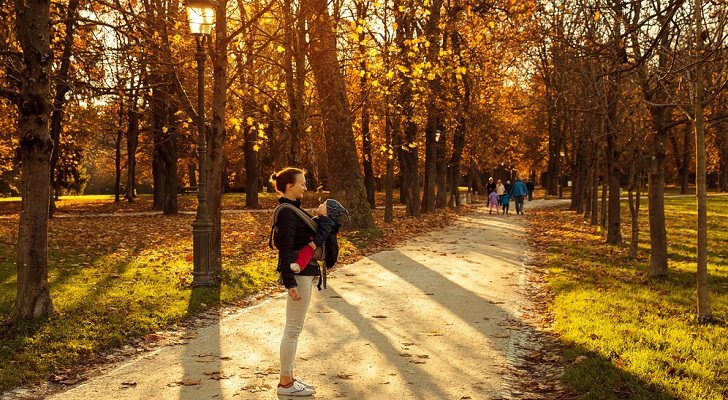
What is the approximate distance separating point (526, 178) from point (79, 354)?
67.0 metres

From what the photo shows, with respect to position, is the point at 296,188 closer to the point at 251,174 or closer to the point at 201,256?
the point at 201,256

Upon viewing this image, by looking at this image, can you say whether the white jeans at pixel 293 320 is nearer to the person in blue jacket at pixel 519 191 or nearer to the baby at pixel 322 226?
the baby at pixel 322 226

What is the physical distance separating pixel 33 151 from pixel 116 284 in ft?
11.6

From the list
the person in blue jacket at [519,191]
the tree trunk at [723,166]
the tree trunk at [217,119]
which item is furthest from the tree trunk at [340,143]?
the tree trunk at [723,166]

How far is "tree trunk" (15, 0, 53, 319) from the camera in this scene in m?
7.30

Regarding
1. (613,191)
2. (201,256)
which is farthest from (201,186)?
(613,191)

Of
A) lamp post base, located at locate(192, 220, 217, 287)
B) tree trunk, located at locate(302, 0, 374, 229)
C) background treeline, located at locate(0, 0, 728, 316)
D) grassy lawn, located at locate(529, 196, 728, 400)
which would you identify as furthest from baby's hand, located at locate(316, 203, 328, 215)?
tree trunk, located at locate(302, 0, 374, 229)

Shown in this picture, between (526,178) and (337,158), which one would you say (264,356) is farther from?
(526,178)

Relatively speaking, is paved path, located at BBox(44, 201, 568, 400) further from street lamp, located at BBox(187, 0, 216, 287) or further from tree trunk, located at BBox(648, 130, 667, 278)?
tree trunk, located at BBox(648, 130, 667, 278)

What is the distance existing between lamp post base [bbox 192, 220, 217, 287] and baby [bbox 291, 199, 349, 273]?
5.43m

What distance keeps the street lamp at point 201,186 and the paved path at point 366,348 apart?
Answer: 4.62 ft

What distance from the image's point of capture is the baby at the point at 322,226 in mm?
5156

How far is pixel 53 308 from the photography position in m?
7.86

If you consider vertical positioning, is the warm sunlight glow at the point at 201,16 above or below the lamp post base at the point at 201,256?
above
